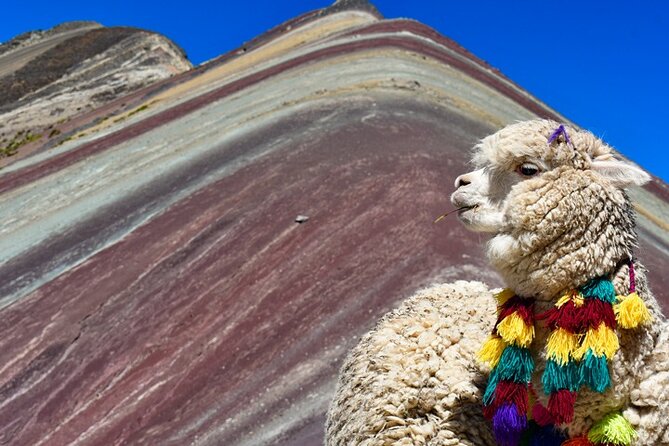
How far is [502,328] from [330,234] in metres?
8.18

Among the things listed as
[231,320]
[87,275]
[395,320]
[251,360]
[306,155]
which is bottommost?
[395,320]

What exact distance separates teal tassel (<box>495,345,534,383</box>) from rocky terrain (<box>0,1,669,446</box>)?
1.70 metres

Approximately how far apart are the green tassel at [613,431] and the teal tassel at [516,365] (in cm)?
35

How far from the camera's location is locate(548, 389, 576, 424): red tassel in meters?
2.78

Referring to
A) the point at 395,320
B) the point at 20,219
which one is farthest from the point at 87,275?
the point at 395,320

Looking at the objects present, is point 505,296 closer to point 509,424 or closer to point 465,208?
point 465,208

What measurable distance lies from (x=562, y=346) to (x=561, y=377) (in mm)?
129

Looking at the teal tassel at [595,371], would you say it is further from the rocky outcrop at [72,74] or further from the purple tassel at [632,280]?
the rocky outcrop at [72,74]

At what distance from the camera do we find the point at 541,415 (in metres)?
2.94

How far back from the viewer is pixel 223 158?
1555cm

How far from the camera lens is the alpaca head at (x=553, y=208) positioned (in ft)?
9.38

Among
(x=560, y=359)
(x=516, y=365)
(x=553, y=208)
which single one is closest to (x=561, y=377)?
(x=560, y=359)

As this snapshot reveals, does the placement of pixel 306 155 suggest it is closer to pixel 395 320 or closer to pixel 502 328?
pixel 395 320

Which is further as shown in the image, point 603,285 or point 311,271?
point 311,271
